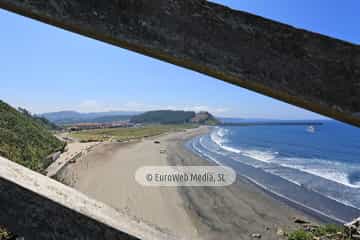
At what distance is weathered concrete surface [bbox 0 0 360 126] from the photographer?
85 centimetres

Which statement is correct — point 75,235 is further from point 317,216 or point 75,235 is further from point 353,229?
point 317,216

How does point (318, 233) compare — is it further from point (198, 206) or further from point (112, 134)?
point (112, 134)

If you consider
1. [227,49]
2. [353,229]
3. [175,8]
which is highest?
[175,8]

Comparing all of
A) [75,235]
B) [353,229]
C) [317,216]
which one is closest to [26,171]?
[75,235]

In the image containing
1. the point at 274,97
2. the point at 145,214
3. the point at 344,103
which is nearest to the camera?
the point at 344,103

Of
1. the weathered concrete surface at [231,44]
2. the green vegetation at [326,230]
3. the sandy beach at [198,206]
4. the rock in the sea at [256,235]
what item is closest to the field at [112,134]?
the sandy beach at [198,206]

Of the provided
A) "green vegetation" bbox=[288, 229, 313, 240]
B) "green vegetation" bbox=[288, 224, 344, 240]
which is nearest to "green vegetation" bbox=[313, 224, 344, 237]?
"green vegetation" bbox=[288, 224, 344, 240]

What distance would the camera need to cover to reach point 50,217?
0.90 meters

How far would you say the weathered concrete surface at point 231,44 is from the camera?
0.85m

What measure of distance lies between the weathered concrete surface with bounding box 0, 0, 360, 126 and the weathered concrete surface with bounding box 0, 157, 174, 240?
543 millimetres

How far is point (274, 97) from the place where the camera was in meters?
0.95

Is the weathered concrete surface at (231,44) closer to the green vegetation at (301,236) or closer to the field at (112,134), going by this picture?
the green vegetation at (301,236)

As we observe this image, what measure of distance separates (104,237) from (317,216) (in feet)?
58.0

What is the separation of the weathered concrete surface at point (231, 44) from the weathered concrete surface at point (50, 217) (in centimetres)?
54
